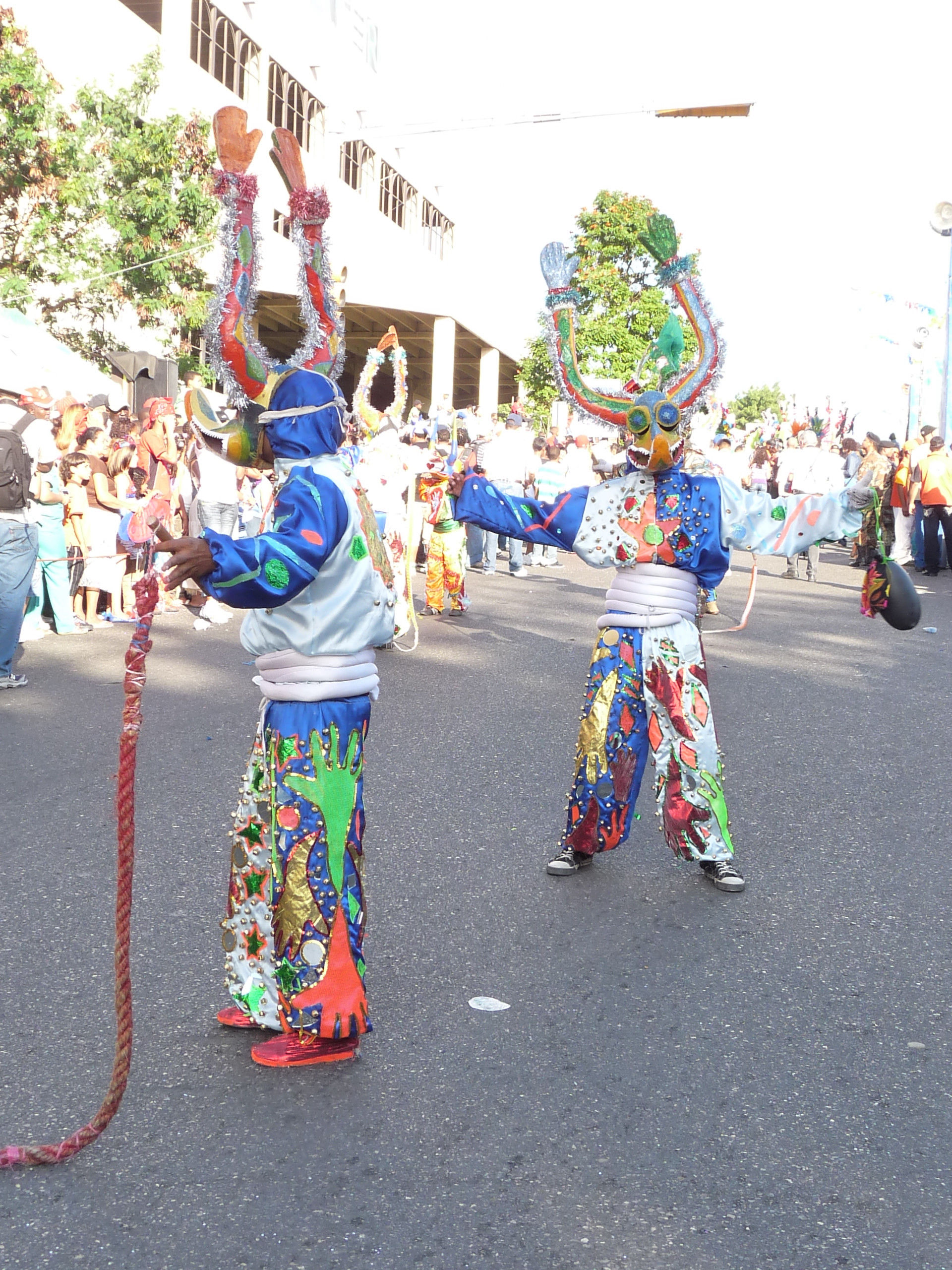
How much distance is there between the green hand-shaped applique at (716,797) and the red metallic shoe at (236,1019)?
1969mm

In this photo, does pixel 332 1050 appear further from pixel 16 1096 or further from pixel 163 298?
pixel 163 298

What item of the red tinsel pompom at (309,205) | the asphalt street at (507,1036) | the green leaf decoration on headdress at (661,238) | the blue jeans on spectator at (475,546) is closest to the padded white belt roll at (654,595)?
the asphalt street at (507,1036)

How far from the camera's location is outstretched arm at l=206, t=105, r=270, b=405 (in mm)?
3365

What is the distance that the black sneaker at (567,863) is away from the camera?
483 cm

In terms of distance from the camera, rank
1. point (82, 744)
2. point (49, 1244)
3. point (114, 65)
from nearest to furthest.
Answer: point (49, 1244), point (82, 744), point (114, 65)

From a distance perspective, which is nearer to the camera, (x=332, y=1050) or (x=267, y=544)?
(x=267, y=544)

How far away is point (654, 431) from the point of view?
4.59 m

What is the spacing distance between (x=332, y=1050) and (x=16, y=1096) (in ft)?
2.57

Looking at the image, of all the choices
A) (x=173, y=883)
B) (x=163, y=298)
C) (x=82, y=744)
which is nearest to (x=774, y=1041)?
(x=173, y=883)

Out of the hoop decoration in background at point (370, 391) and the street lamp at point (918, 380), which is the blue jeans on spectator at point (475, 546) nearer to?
the hoop decoration in background at point (370, 391)

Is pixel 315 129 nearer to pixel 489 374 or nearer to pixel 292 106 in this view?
pixel 292 106

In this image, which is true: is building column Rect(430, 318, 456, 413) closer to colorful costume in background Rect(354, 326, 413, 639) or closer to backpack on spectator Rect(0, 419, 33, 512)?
colorful costume in background Rect(354, 326, 413, 639)

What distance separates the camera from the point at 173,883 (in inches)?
181

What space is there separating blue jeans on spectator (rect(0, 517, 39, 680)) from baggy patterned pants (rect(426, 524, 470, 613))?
4176 mm
